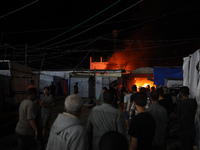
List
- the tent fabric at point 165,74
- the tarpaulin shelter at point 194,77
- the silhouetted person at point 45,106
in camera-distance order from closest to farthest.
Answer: the tarpaulin shelter at point 194,77 → the silhouetted person at point 45,106 → the tent fabric at point 165,74

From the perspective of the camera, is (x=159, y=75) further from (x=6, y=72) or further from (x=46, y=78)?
(x=46, y=78)

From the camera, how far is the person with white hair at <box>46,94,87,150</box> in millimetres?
1882

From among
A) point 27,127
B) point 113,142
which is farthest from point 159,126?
point 27,127

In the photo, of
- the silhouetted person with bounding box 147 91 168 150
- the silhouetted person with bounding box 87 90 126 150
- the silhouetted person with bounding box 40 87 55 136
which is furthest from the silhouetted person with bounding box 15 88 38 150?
the silhouetted person with bounding box 147 91 168 150

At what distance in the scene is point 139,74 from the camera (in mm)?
28516

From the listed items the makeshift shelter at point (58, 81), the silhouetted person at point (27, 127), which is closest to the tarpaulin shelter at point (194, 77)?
the silhouetted person at point (27, 127)

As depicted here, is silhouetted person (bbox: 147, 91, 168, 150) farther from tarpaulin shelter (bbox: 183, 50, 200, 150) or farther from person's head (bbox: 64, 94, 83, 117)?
person's head (bbox: 64, 94, 83, 117)

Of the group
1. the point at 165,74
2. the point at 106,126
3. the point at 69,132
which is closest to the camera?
the point at 69,132

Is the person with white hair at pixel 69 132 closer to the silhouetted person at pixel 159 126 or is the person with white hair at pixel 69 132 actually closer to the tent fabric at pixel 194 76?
the silhouetted person at pixel 159 126

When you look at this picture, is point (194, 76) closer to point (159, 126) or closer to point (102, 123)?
point (159, 126)

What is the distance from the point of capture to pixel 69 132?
6.24ft

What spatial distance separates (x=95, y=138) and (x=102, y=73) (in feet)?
66.4

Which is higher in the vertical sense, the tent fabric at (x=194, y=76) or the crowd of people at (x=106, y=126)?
the tent fabric at (x=194, y=76)

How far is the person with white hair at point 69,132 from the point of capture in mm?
1882
